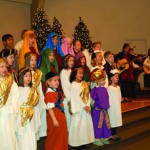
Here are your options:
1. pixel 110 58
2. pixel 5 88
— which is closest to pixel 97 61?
pixel 110 58

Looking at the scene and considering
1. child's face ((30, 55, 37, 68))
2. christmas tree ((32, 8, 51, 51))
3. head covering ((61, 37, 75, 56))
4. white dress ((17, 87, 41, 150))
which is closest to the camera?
white dress ((17, 87, 41, 150))

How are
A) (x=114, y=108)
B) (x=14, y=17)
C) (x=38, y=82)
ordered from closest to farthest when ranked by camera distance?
(x=38, y=82), (x=114, y=108), (x=14, y=17)

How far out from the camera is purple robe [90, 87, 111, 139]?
4969 millimetres

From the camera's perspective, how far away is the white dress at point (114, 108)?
17.1 ft

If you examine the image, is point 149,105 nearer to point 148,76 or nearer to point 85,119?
point 148,76

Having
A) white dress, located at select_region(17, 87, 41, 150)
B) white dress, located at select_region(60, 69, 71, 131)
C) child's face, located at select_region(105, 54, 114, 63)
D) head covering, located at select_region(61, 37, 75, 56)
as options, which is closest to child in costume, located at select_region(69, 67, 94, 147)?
white dress, located at select_region(60, 69, 71, 131)

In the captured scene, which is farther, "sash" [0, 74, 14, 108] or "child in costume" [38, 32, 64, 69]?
"child in costume" [38, 32, 64, 69]

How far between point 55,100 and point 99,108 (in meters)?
1.06

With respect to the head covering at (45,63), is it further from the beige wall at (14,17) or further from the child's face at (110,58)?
the beige wall at (14,17)

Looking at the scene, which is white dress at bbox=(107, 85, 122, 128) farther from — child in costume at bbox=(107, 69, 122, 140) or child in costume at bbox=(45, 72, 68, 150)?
child in costume at bbox=(45, 72, 68, 150)

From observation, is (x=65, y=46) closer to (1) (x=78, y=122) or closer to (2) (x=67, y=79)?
(2) (x=67, y=79)

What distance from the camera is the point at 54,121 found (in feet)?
13.7

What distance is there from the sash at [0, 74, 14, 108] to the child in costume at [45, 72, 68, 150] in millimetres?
710

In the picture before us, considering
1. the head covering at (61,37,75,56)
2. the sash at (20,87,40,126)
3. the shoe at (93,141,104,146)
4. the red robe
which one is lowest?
the shoe at (93,141,104,146)
